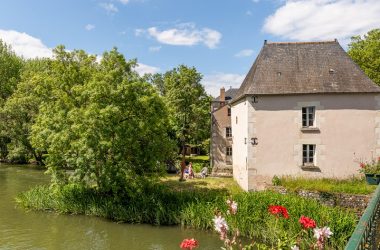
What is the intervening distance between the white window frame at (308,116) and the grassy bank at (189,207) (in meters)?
4.69

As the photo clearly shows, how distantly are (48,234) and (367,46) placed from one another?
33.2m

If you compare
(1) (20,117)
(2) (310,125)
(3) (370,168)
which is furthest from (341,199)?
(1) (20,117)

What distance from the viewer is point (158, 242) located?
13.7 meters

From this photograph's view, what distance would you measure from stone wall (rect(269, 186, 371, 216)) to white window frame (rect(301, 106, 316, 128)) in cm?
397

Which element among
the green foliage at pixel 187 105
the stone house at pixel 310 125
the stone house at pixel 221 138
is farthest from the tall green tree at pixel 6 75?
the stone house at pixel 310 125

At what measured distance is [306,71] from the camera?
18.7m

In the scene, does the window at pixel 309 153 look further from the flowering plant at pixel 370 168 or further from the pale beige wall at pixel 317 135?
the flowering plant at pixel 370 168

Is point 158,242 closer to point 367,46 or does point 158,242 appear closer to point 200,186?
point 200,186

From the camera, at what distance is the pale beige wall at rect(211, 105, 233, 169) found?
1258 inches

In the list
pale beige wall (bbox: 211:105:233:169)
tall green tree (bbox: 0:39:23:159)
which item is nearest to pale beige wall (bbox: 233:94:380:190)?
pale beige wall (bbox: 211:105:233:169)

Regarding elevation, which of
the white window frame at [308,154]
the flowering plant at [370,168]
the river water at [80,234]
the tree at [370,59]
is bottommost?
the river water at [80,234]

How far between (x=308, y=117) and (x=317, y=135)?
109 centimetres

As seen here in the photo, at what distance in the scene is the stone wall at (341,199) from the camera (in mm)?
14891

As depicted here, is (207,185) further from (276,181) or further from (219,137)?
(219,137)
